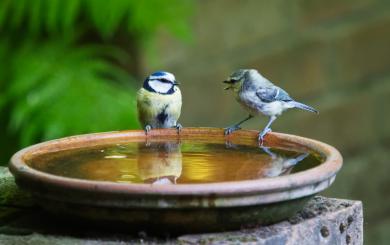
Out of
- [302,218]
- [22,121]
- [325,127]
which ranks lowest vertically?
[325,127]

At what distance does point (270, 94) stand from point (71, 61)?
1.47 meters

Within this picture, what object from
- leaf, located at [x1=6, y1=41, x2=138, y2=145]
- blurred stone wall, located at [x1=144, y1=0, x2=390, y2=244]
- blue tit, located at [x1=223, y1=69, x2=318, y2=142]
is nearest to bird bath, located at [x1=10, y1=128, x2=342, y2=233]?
blue tit, located at [x1=223, y1=69, x2=318, y2=142]

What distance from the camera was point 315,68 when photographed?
5.15 metres

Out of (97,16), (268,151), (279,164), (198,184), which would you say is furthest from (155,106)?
(198,184)

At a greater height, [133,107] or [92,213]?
[92,213]

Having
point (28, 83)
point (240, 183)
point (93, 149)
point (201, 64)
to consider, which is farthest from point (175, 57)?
point (240, 183)

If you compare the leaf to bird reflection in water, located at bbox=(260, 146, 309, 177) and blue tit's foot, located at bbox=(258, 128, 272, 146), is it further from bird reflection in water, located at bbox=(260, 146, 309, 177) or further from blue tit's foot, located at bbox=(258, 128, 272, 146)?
bird reflection in water, located at bbox=(260, 146, 309, 177)

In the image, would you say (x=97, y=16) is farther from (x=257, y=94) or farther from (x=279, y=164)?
(x=279, y=164)

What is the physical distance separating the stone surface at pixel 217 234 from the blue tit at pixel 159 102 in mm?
816

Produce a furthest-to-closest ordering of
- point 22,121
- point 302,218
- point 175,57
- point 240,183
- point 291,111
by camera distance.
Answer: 1. point 291,111
2. point 175,57
3. point 22,121
4. point 302,218
5. point 240,183

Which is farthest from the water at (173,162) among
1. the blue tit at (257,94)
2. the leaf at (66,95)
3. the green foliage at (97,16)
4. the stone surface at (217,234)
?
the green foliage at (97,16)

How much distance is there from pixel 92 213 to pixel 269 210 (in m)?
0.35

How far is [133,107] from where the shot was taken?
3982 millimetres

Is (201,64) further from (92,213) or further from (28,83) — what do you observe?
(92,213)
